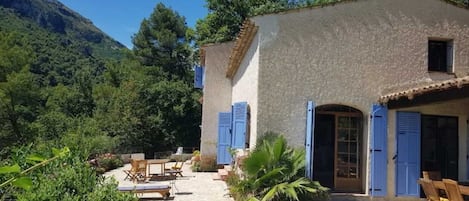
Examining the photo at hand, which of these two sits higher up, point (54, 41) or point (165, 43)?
point (54, 41)

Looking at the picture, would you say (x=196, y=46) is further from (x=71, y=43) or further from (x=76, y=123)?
(x=71, y=43)

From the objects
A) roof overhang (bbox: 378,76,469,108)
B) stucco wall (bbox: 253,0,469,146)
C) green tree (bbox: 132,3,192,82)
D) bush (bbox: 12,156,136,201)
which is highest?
green tree (bbox: 132,3,192,82)

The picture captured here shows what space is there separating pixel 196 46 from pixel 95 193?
3326 cm

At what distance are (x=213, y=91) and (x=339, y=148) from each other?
27.2 feet

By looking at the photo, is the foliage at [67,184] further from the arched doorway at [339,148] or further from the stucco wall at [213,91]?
the stucco wall at [213,91]

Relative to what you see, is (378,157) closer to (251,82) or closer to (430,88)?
(430,88)

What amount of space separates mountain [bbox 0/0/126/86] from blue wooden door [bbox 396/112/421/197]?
29850 millimetres

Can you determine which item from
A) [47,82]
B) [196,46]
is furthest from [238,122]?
[47,82]

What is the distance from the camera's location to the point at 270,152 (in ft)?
33.0

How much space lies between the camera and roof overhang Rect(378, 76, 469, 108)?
345 inches

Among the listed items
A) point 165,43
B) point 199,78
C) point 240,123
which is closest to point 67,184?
point 240,123

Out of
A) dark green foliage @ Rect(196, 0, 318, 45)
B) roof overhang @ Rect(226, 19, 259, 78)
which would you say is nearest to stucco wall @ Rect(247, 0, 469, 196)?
roof overhang @ Rect(226, 19, 259, 78)

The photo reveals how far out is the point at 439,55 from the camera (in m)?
12.6

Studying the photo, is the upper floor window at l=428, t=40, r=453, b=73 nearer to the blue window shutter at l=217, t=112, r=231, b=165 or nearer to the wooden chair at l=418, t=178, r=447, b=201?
the wooden chair at l=418, t=178, r=447, b=201
